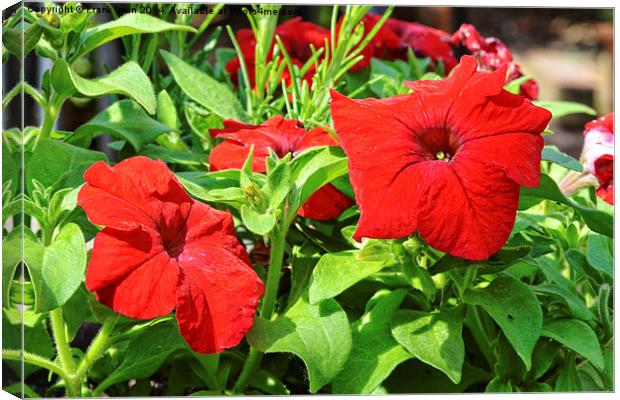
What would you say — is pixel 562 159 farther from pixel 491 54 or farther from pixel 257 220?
pixel 491 54

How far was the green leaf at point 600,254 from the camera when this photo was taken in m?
0.92

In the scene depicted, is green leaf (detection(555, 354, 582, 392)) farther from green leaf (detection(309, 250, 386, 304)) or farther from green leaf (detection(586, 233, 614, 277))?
green leaf (detection(309, 250, 386, 304))

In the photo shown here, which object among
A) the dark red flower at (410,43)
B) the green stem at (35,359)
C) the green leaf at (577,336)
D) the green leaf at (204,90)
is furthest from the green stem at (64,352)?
the dark red flower at (410,43)

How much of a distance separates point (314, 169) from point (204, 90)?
0.31 meters

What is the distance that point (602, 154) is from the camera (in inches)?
38.5

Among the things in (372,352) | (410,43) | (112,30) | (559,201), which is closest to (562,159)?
(559,201)

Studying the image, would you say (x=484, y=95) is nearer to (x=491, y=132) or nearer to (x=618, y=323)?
(x=491, y=132)

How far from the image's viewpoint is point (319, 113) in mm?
1040

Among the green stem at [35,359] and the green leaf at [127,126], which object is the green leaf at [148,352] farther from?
the green leaf at [127,126]

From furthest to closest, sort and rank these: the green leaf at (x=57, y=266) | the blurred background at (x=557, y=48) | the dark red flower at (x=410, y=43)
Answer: the blurred background at (x=557, y=48) < the dark red flower at (x=410, y=43) < the green leaf at (x=57, y=266)

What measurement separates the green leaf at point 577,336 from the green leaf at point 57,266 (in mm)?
427

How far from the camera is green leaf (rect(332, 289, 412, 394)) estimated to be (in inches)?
31.4

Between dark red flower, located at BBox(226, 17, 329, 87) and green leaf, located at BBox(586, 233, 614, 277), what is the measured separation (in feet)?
1.53

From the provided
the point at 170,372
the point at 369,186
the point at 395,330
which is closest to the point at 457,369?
the point at 395,330
